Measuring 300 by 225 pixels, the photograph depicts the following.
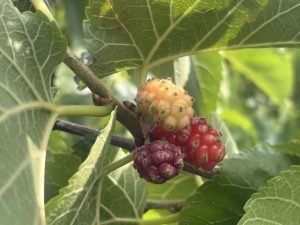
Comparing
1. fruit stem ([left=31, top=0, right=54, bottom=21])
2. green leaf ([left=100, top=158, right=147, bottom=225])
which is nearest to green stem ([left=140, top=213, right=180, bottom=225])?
green leaf ([left=100, top=158, right=147, bottom=225])

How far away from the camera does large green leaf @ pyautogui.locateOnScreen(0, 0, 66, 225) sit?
87 centimetres

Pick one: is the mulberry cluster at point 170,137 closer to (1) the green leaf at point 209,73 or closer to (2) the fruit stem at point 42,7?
(2) the fruit stem at point 42,7

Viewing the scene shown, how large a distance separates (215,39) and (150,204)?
1.21 feet

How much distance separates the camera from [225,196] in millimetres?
1187

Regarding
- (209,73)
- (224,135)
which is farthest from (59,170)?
(209,73)

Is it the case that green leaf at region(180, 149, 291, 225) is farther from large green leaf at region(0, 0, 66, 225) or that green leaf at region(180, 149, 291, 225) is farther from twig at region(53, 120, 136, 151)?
large green leaf at region(0, 0, 66, 225)

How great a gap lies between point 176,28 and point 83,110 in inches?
8.5

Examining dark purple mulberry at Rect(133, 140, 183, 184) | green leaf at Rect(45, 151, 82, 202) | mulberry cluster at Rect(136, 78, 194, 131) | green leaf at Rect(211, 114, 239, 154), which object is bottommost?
green leaf at Rect(211, 114, 239, 154)

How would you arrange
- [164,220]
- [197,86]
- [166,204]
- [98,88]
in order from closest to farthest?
1. [98,88]
2. [164,220]
3. [166,204]
4. [197,86]

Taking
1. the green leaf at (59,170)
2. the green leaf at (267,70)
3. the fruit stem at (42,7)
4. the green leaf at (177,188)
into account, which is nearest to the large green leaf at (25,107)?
the fruit stem at (42,7)

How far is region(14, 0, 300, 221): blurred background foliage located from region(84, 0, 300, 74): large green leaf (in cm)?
8

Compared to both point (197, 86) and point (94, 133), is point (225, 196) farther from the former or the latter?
point (197, 86)

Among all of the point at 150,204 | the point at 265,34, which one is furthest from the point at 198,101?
the point at 265,34

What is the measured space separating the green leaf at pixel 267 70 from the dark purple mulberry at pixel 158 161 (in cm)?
137
